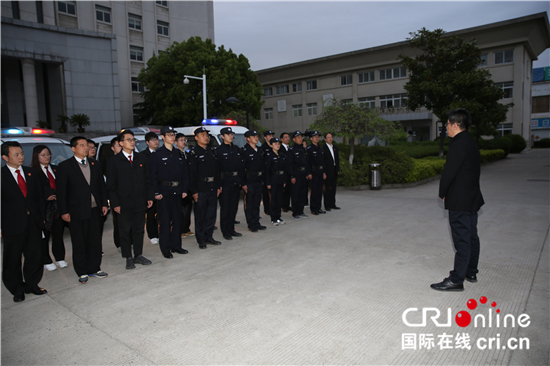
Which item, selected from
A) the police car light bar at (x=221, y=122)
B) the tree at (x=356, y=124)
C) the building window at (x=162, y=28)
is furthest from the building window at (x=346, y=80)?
the police car light bar at (x=221, y=122)

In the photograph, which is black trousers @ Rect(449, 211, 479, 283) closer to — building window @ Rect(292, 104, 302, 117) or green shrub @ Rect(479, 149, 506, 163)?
green shrub @ Rect(479, 149, 506, 163)

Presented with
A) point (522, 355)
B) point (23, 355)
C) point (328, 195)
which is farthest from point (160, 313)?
point (328, 195)

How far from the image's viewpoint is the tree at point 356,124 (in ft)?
49.3

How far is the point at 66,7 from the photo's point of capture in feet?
109

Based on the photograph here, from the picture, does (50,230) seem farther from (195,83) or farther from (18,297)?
(195,83)

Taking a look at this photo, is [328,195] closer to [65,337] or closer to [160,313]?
[160,313]

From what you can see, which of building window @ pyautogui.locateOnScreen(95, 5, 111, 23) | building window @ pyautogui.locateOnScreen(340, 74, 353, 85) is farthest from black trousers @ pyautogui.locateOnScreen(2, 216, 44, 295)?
building window @ pyautogui.locateOnScreen(340, 74, 353, 85)

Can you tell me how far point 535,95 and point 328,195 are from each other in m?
68.3

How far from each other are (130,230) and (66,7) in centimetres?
3582

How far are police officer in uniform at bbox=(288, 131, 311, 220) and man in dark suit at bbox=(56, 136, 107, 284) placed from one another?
4637mm

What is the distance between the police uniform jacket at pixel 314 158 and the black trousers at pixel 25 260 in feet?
20.1

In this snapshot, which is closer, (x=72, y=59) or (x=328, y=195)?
(x=328, y=195)

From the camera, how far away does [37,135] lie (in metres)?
8.10

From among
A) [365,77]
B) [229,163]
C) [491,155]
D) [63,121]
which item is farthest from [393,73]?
[229,163]
